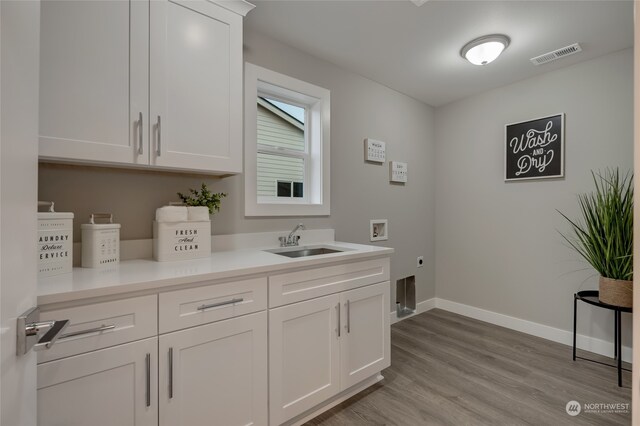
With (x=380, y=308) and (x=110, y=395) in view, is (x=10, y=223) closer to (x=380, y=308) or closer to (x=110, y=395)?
(x=110, y=395)

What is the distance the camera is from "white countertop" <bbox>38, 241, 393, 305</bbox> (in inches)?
39.4

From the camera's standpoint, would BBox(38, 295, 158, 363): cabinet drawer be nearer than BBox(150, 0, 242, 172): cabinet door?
A: Yes

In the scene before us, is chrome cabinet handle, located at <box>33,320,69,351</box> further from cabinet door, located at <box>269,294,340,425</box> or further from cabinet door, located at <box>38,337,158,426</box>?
cabinet door, located at <box>269,294,340,425</box>

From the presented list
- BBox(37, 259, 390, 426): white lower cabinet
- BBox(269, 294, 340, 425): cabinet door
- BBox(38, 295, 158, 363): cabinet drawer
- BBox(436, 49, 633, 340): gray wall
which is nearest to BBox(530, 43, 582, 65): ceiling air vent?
BBox(436, 49, 633, 340): gray wall

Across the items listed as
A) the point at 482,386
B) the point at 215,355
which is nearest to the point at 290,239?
the point at 215,355

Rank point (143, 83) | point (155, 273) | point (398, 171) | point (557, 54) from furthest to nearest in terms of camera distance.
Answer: point (398, 171) < point (557, 54) < point (143, 83) < point (155, 273)

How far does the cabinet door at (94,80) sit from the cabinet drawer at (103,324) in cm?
64

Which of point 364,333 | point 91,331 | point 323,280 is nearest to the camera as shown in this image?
point 91,331

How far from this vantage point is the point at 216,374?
1294mm

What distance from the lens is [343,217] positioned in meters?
2.67

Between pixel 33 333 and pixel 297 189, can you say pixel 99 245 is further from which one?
pixel 297 189

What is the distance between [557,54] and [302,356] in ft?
9.64

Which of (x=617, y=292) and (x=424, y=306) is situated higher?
(x=617, y=292)

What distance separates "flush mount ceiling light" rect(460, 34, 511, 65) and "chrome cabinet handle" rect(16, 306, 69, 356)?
9.00 ft
